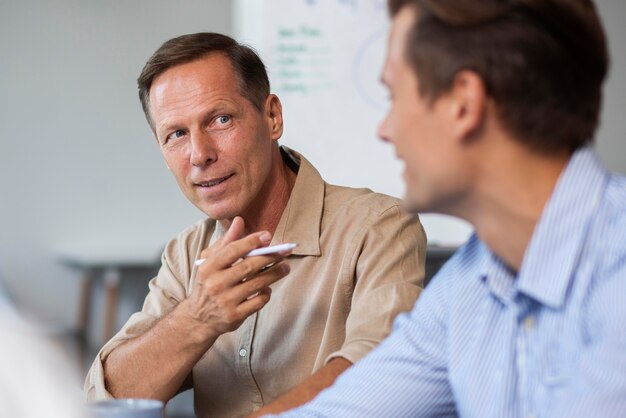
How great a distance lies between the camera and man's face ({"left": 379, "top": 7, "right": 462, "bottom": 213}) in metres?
1.03

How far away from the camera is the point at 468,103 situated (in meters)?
1.00

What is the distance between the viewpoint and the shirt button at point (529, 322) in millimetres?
1023

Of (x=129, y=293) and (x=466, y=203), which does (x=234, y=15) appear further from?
(x=466, y=203)

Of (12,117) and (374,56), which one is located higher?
(374,56)

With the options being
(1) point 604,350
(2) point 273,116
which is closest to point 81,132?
(2) point 273,116

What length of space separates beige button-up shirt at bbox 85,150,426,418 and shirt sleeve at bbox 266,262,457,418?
0.27m

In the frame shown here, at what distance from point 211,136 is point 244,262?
0.41 m

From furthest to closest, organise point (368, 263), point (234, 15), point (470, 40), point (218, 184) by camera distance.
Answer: point (234, 15)
point (218, 184)
point (368, 263)
point (470, 40)

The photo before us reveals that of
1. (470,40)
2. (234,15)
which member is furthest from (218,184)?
(234,15)

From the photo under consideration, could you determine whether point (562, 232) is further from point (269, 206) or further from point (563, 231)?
point (269, 206)

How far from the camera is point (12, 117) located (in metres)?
3.87

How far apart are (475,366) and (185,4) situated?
3.11 meters

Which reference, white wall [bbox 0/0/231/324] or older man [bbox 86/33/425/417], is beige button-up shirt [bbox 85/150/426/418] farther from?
white wall [bbox 0/0/231/324]

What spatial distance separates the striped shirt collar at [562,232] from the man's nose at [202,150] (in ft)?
2.90
